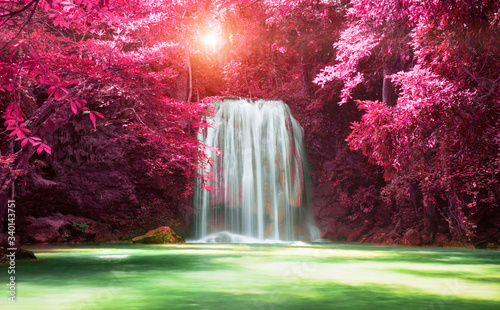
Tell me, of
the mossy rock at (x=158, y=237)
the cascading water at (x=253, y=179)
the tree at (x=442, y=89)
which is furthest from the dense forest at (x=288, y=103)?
the mossy rock at (x=158, y=237)

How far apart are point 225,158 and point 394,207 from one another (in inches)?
270

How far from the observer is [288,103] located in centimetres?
1925

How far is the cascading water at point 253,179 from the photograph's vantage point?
16312mm

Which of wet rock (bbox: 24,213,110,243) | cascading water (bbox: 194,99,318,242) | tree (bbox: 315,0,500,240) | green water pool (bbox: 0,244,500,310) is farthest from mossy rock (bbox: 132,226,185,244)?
tree (bbox: 315,0,500,240)

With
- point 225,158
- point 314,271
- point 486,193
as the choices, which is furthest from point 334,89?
point 314,271

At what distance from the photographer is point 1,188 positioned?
689 cm

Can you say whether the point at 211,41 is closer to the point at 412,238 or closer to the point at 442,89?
the point at 412,238

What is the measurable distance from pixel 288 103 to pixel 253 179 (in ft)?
14.1

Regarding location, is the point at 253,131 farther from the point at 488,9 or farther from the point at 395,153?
the point at 488,9

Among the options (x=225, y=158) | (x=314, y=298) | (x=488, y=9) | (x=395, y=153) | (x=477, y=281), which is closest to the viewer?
(x=314, y=298)

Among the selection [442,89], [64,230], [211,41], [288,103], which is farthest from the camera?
[211,41]

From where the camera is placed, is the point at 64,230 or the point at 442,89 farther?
the point at 64,230

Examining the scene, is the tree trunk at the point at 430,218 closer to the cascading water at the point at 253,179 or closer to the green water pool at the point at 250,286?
the cascading water at the point at 253,179

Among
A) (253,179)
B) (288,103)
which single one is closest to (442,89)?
(253,179)
